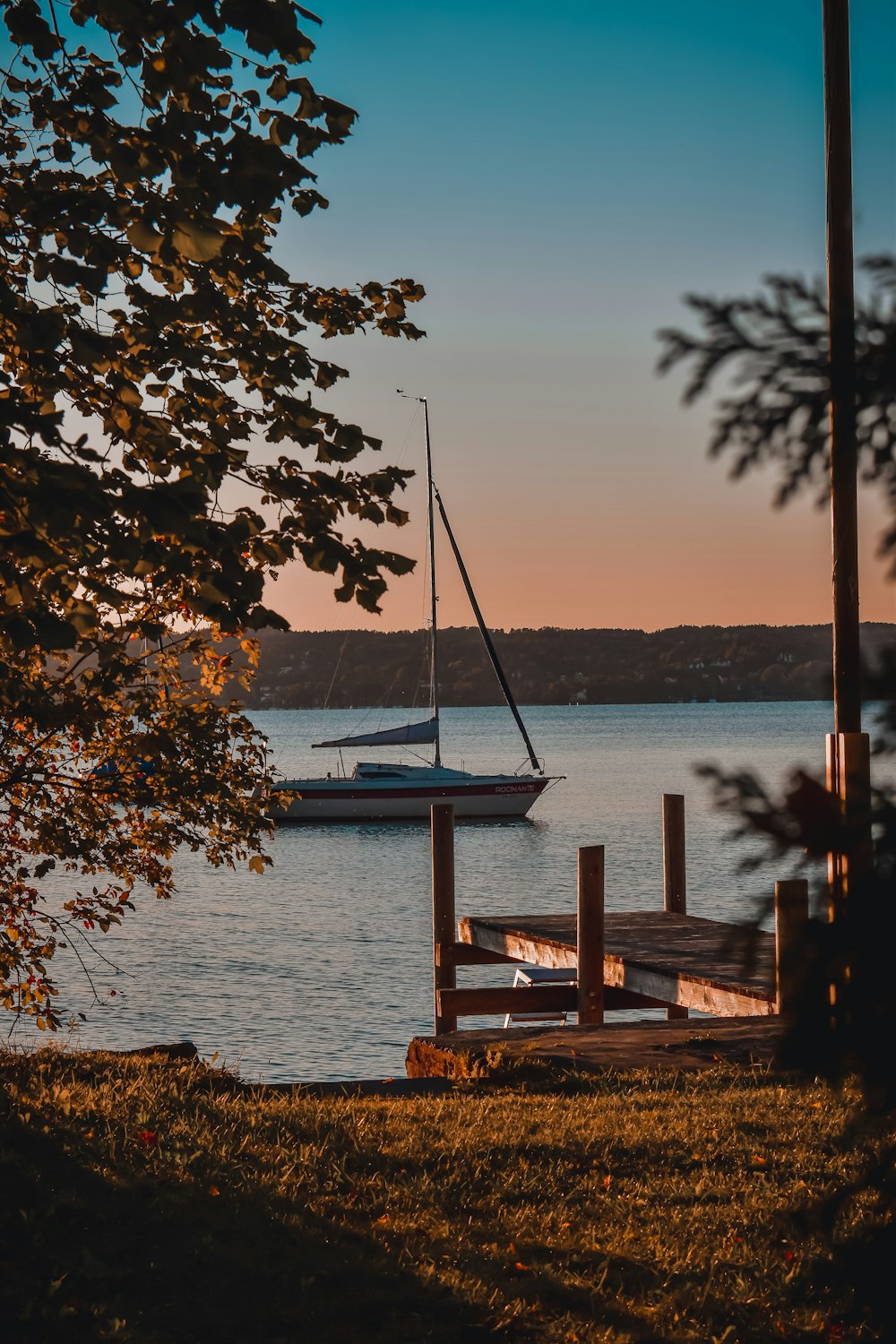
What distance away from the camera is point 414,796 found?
205ft

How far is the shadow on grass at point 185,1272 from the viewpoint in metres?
4.78

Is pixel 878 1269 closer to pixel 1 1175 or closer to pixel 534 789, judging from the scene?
pixel 1 1175

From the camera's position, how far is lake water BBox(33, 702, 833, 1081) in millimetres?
22484

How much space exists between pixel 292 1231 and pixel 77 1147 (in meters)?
1.35

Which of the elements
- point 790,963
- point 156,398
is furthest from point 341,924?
point 790,963

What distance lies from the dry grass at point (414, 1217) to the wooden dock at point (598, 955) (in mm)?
2616

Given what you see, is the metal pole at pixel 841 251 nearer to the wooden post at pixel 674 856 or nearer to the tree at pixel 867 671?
the tree at pixel 867 671

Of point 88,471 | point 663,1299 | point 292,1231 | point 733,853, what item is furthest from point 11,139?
point 733,853

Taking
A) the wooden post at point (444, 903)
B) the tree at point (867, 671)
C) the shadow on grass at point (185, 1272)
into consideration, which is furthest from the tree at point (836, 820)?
the wooden post at point (444, 903)

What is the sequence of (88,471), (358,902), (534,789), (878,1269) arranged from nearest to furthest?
(878,1269), (88,471), (358,902), (534,789)

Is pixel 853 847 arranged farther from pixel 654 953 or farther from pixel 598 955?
pixel 654 953

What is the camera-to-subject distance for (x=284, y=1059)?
20812 mm

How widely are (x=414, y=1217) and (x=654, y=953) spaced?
882 cm

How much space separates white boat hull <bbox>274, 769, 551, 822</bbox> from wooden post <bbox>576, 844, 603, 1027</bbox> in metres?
46.6
